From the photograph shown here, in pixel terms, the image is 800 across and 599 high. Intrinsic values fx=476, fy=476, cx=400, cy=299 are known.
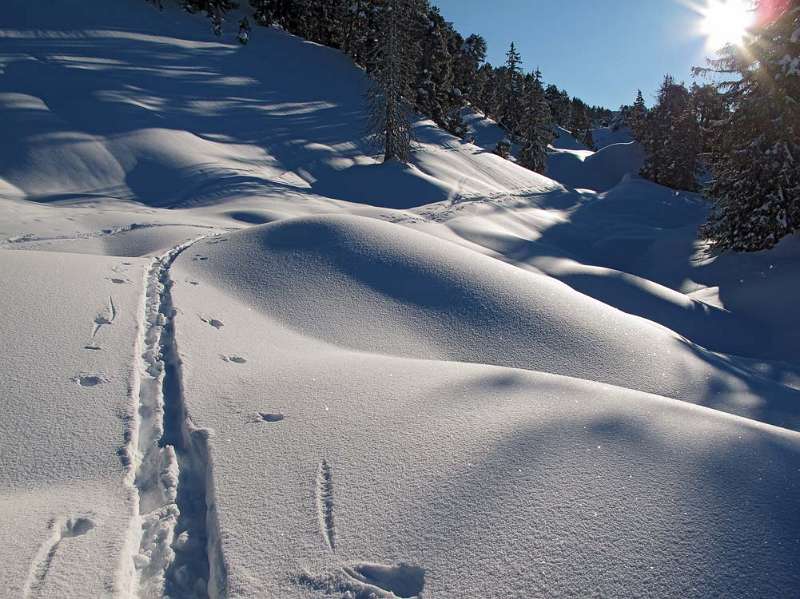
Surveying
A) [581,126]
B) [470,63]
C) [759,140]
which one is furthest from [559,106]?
[759,140]

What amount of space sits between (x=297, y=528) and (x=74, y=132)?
61.6ft

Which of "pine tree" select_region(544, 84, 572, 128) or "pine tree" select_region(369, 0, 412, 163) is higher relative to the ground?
"pine tree" select_region(544, 84, 572, 128)

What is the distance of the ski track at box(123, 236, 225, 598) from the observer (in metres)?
2.07

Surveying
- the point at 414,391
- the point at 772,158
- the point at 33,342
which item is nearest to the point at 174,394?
the point at 33,342

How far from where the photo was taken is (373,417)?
10.2 feet

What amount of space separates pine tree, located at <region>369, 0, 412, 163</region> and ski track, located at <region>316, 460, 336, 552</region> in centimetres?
2008

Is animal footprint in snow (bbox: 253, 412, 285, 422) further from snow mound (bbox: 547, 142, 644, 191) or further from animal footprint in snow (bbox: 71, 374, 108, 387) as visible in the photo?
snow mound (bbox: 547, 142, 644, 191)

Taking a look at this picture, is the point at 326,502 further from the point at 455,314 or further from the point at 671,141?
the point at 671,141

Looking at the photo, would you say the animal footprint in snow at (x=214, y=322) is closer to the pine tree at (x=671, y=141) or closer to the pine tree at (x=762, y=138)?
the pine tree at (x=762, y=138)

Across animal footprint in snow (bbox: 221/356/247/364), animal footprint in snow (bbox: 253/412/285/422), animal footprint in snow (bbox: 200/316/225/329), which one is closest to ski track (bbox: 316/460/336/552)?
animal footprint in snow (bbox: 253/412/285/422)

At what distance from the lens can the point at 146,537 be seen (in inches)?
88.4

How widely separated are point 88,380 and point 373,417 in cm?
210

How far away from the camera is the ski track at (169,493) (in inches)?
81.5

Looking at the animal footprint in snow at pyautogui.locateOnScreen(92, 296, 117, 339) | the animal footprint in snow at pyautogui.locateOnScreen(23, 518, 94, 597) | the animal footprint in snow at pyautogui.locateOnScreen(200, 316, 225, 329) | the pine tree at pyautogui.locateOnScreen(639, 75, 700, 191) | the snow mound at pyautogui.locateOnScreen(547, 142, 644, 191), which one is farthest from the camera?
the snow mound at pyautogui.locateOnScreen(547, 142, 644, 191)
